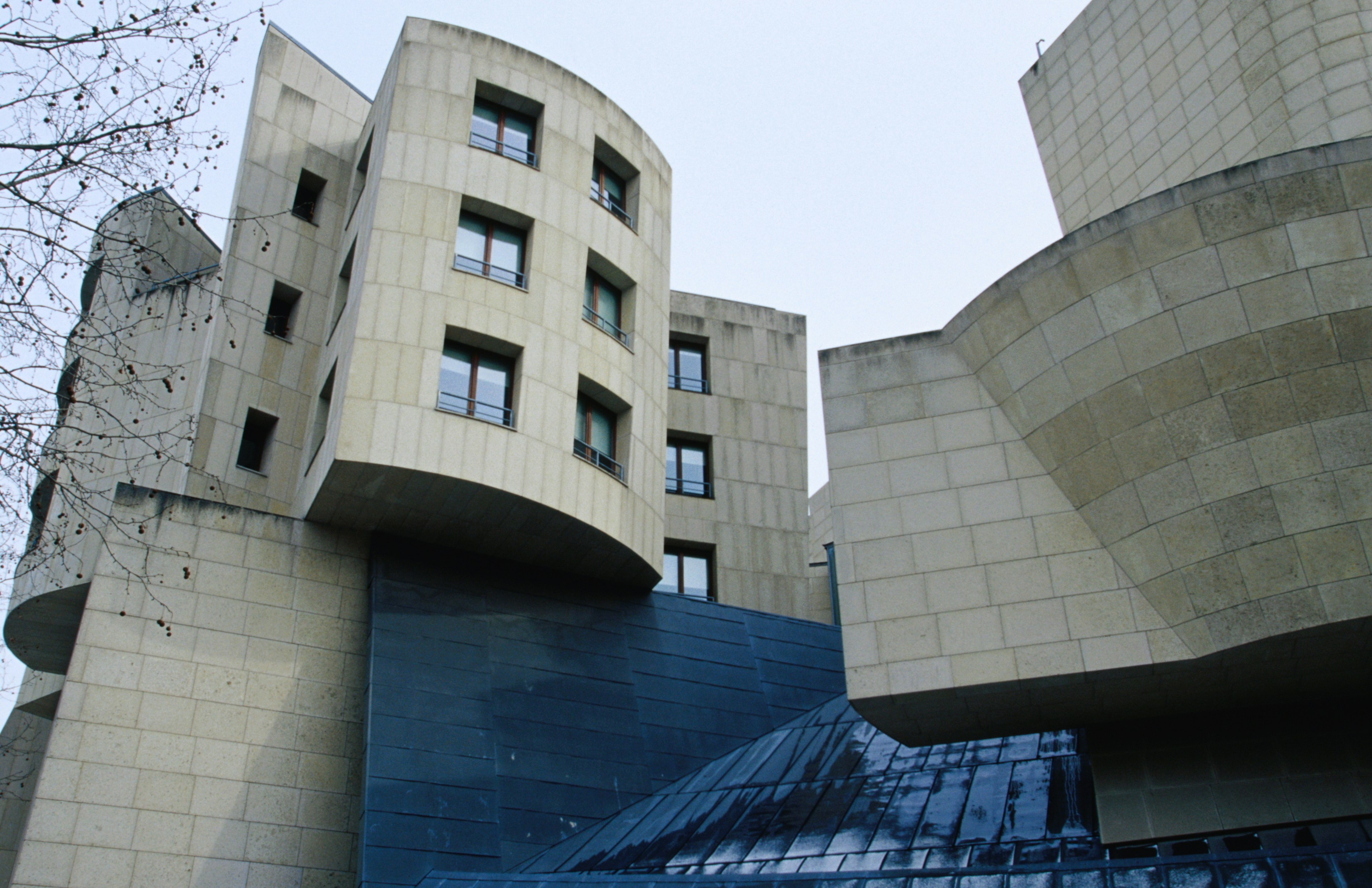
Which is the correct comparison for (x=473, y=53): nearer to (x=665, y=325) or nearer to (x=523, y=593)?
(x=665, y=325)

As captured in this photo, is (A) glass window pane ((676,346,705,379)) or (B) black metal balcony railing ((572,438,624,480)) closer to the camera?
(B) black metal balcony railing ((572,438,624,480))

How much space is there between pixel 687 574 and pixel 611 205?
10622mm

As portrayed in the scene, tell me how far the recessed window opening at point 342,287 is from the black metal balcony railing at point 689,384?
10.9 metres

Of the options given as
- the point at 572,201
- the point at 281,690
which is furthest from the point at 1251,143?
the point at 281,690

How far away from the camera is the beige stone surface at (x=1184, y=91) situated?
68.8 feet

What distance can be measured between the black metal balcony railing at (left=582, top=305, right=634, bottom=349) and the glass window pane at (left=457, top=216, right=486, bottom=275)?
2583 mm

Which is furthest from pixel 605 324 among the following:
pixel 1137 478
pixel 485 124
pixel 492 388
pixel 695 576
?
pixel 1137 478

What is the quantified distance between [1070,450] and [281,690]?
15.0 m

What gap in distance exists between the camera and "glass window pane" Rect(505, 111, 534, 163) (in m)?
27.1

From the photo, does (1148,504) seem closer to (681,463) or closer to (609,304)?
(609,304)

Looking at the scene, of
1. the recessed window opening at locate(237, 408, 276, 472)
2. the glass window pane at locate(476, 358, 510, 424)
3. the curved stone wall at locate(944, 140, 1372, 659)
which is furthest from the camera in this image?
the recessed window opening at locate(237, 408, 276, 472)

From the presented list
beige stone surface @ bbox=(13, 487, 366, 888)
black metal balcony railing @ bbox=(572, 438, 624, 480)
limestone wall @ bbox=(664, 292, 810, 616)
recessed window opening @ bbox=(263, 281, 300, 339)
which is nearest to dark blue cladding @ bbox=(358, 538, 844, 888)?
beige stone surface @ bbox=(13, 487, 366, 888)

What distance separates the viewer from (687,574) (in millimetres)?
32781

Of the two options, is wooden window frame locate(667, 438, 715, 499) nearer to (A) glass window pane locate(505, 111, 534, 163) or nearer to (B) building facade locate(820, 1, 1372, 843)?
(A) glass window pane locate(505, 111, 534, 163)
